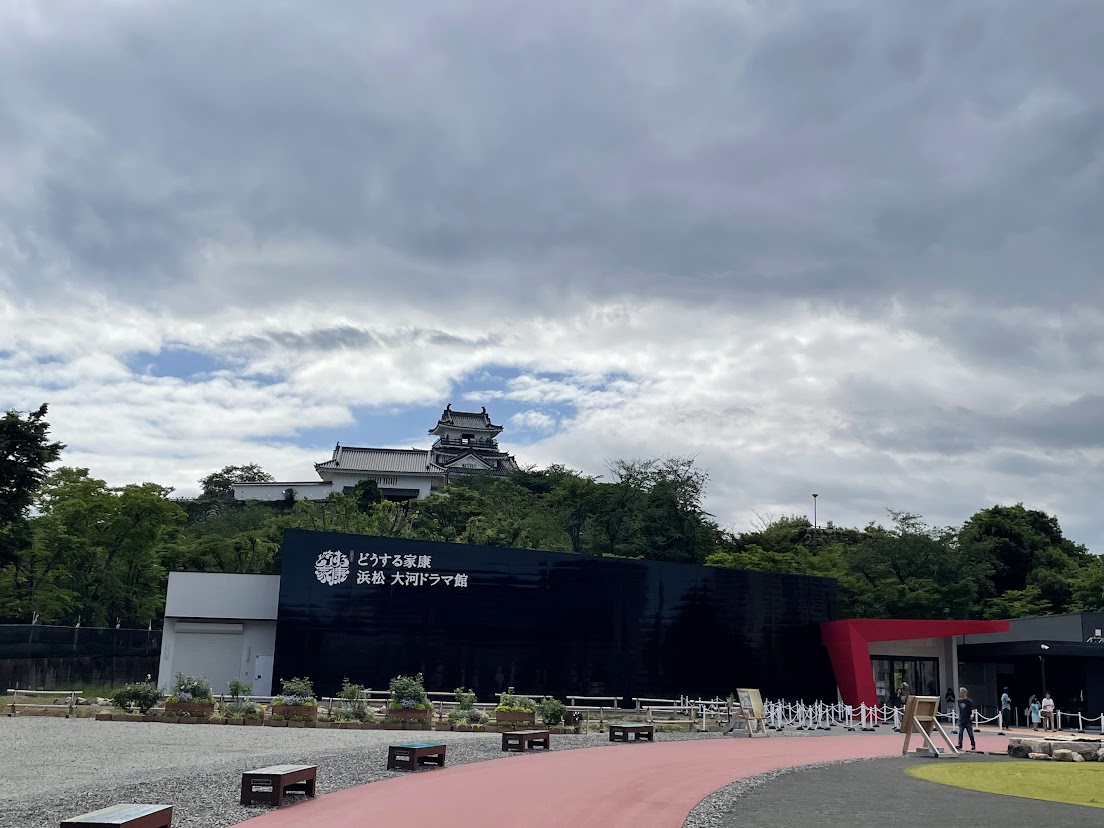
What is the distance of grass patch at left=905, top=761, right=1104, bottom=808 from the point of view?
14.9 meters

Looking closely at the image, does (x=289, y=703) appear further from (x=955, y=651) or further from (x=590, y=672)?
(x=955, y=651)

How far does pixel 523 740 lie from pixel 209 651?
16495mm

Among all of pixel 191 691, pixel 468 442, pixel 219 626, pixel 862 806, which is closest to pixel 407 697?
pixel 191 691

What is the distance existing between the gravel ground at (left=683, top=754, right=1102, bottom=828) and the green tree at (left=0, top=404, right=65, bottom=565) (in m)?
26.1

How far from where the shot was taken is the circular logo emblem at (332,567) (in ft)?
103

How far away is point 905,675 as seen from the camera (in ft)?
121

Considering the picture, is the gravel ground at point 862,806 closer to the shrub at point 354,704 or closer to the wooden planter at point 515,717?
the wooden planter at point 515,717

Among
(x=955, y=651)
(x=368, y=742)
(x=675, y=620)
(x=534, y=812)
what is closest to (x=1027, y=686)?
(x=955, y=651)

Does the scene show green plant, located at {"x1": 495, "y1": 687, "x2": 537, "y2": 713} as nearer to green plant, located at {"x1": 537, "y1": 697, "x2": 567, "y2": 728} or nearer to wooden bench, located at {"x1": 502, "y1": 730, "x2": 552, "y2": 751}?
green plant, located at {"x1": 537, "y1": 697, "x2": 567, "y2": 728}

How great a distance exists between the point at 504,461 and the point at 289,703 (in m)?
66.7

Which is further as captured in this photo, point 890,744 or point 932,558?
point 932,558

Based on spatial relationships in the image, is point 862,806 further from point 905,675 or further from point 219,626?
point 905,675

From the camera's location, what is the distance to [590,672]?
33.0m

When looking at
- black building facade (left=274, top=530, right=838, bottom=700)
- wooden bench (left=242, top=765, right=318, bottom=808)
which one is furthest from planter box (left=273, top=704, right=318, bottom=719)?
wooden bench (left=242, top=765, right=318, bottom=808)
